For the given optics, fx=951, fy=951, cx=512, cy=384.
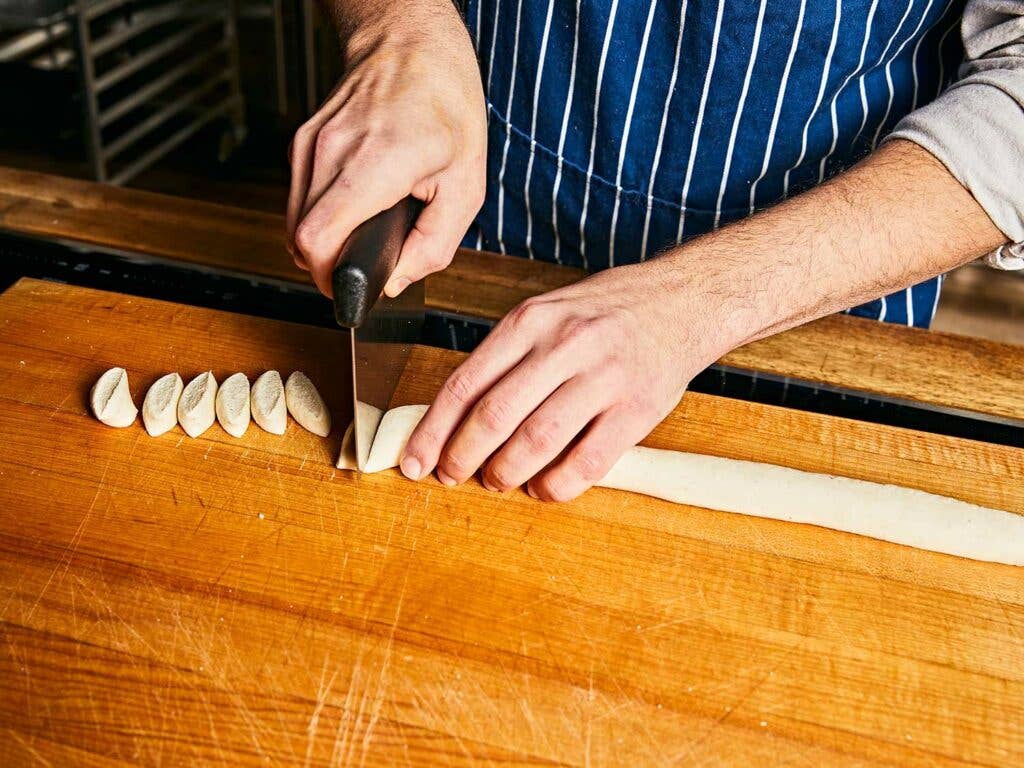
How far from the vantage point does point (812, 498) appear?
3.59 feet

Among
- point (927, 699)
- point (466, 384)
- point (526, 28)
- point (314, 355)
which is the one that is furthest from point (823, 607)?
point (526, 28)

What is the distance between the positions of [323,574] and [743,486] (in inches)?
19.2

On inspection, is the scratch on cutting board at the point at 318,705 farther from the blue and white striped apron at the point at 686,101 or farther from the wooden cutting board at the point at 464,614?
the blue and white striped apron at the point at 686,101

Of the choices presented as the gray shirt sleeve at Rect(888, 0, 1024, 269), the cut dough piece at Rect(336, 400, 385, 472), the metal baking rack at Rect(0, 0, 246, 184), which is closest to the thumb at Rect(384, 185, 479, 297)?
the cut dough piece at Rect(336, 400, 385, 472)

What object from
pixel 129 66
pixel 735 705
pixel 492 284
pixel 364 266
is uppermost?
pixel 364 266

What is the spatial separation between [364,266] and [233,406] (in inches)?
13.9

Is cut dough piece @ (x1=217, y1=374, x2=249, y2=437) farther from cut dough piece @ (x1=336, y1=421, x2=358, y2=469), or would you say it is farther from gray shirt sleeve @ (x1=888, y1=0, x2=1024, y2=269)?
gray shirt sleeve @ (x1=888, y1=0, x2=1024, y2=269)

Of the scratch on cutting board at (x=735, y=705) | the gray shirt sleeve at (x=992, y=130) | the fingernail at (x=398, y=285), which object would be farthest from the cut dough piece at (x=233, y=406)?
the gray shirt sleeve at (x=992, y=130)

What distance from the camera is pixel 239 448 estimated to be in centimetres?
115

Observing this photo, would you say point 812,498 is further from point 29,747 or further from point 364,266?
point 29,747

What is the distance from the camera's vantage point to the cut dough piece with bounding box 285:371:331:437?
117 cm

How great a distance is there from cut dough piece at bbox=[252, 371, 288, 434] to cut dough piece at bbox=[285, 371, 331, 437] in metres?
0.01

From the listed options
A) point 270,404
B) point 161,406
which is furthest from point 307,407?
point 161,406

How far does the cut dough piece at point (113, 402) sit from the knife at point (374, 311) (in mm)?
281
